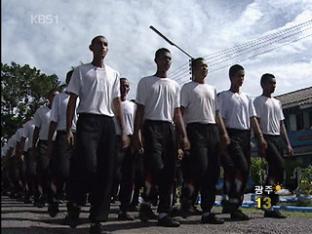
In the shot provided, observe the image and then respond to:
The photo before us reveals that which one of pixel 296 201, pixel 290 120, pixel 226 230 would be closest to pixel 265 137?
pixel 226 230

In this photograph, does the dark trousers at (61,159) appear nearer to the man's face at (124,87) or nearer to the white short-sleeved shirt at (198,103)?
the man's face at (124,87)

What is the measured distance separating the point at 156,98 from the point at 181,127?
0.43 metres

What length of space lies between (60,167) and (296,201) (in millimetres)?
5930

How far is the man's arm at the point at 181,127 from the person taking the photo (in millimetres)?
5262

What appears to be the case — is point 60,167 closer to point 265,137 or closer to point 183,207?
point 183,207

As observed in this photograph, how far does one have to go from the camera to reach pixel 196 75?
5.89 m

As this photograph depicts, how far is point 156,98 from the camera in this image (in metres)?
5.30

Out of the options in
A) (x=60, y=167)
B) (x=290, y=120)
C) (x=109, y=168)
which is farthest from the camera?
(x=290, y=120)

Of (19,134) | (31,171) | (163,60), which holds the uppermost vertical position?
(163,60)

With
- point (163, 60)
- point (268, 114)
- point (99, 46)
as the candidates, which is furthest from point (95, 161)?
point (268, 114)

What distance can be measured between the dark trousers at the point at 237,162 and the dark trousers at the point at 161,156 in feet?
3.52

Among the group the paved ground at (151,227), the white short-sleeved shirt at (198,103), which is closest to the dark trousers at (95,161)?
the paved ground at (151,227)

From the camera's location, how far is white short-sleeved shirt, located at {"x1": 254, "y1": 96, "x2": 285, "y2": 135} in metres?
6.49

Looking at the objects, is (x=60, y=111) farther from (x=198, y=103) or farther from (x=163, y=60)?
(x=198, y=103)
